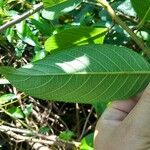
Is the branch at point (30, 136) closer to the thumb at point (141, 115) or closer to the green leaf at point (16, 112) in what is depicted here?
the green leaf at point (16, 112)

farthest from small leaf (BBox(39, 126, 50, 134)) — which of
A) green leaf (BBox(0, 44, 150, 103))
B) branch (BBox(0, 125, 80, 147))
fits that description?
green leaf (BBox(0, 44, 150, 103))

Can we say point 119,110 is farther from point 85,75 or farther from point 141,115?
point 85,75

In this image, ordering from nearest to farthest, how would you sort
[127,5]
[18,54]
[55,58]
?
[55,58] → [127,5] → [18,54]

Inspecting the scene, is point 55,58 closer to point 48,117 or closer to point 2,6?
point 2,6

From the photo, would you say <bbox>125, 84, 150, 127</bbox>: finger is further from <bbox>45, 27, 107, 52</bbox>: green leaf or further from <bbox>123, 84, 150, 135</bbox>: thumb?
<bbox>45, 27, 107, 52</bbox>: green leaf

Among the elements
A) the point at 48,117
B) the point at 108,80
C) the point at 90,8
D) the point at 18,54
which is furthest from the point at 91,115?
the point at 108,80

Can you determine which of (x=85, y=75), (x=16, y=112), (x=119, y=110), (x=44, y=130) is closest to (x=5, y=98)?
(x=16, y=112)
